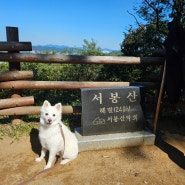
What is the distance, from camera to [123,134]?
500 cm

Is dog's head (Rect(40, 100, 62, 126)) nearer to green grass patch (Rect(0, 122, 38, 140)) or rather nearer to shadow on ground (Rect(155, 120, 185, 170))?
green grass patch (Rect(0, 122, 38, 140))

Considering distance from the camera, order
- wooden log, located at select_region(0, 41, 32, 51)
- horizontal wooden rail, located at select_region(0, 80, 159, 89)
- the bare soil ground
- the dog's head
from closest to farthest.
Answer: the bare soil ground
the dog's head
wooden log, located at select_region(0, 41, 32, 51)
horizontal wooden rail, located at select_region(0, 80, 159, 89)

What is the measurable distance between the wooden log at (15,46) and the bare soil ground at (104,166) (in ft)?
5.93

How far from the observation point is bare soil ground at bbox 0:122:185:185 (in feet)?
12.8

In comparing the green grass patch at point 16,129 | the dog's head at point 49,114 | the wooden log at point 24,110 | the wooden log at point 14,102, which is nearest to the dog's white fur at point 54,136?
the dog's head at point 49,114

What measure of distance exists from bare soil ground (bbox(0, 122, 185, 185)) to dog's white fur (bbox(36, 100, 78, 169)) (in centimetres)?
16

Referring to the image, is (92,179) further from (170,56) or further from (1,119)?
(1,119)

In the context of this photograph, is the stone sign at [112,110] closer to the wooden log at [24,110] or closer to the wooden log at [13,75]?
the wooden log at [24,110]

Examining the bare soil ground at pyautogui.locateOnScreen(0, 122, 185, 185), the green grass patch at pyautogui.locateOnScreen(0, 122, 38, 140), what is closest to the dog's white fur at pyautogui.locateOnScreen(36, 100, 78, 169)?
the bare soil ground at pyautogui.locateOnScreen(0, 122, 185, 185)

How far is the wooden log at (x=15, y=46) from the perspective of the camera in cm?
523

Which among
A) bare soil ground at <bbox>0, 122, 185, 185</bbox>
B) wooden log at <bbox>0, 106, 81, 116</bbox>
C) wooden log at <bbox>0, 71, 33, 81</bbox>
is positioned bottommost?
bare soil ground at <bbox>0, 122, 185, 185</bbox>

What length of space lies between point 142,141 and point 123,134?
1.27ft

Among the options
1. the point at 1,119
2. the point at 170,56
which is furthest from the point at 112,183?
the point at 1,119

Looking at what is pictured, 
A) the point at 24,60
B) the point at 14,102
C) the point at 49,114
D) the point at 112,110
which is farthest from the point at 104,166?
the point at 24,60
